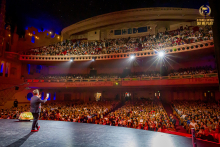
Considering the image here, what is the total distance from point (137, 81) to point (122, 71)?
298 inches

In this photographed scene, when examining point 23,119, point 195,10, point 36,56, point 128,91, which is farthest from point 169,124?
point 195,10

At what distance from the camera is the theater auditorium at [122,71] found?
1253 cm

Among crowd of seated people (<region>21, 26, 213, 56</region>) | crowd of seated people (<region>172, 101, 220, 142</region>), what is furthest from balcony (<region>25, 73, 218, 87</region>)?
crowd of seated people (<region>172, 101, 220, 142</region>)

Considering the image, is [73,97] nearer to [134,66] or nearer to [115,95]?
[115,95]

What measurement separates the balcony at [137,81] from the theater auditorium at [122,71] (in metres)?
0.09

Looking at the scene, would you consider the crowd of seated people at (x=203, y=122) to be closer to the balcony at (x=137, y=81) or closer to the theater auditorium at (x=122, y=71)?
the theater auditorium at (x=122, y=71)

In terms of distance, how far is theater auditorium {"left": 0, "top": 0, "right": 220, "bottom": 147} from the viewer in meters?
12.5

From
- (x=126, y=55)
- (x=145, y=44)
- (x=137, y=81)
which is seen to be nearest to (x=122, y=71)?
(x=126, y=55)

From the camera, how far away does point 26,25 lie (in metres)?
27.2

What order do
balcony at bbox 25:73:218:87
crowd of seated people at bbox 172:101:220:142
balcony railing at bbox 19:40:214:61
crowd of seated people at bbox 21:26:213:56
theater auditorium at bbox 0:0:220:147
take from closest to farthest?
crowd of seated people at bbox 172:101:220:142 < theater auditorium at bbox 0:0:220:147 < balcony at bbox 25:73:218:87 < balcony railing at bbox 19:40:214:61 < crowd of seated people at bbox 21:26:213:56

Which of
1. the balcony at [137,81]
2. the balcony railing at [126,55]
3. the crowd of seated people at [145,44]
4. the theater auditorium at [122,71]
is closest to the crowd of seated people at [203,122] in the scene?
the theater auditorium at [122,71]

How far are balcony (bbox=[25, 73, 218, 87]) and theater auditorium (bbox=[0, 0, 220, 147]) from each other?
0.09 m

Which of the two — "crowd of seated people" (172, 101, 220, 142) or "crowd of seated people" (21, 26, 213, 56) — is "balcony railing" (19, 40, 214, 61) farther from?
"crowd of seated people" (172, 101, 220, 142)

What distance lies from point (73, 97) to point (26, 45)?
41.5ft
